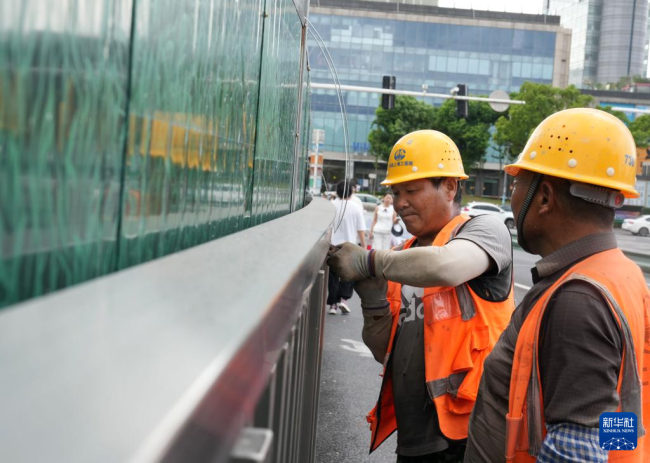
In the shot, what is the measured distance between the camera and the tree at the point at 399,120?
59219 millimetres

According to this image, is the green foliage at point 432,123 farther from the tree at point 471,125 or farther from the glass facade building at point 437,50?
the glass facade building at point 437,50

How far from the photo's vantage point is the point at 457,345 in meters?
2.46

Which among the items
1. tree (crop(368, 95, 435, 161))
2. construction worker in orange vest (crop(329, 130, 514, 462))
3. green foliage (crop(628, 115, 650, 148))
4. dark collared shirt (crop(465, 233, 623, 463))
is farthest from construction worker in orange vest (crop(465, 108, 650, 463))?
tree (crop(368, 95, 435, 161))

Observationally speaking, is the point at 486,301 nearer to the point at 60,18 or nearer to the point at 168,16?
the point at 168,16

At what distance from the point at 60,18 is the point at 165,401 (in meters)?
0.59

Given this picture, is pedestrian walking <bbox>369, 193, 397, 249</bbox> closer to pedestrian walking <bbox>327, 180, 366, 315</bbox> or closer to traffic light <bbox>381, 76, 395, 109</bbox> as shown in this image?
pedestrian walking <bbox>327, 180, 366, 315</bbox>

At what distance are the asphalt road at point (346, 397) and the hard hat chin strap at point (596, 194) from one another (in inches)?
119

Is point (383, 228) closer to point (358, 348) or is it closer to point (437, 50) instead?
point (358, 348)

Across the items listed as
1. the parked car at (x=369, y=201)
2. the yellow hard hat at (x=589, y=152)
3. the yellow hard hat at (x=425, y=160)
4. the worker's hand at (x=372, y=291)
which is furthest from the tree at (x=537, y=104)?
the yellow hard hat at (x=589, y=152)

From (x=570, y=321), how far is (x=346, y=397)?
4231 millimetres

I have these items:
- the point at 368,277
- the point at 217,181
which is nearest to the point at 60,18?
the point at 217,181

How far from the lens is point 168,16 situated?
1140 millimetres

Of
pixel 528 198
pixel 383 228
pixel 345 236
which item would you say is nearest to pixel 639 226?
pixel 383 228

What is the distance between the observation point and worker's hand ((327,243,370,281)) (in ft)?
8.66
